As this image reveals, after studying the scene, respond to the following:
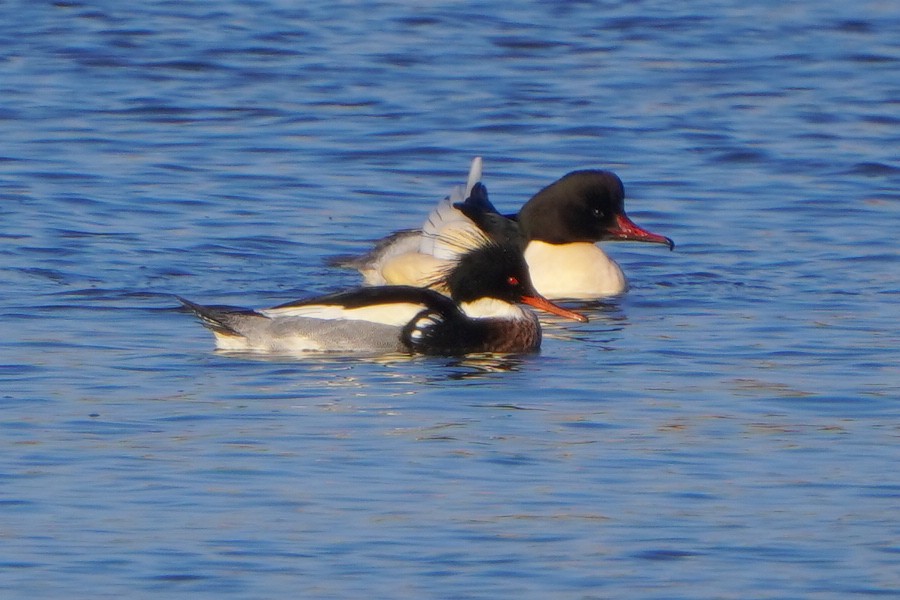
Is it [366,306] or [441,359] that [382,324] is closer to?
[366,306]

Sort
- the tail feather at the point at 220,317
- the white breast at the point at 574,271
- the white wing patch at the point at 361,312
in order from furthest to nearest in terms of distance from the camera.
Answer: the white breast at the point at 574,271 → the white wing patch at the point at 361,312 → the tail feather at the point at 220,317

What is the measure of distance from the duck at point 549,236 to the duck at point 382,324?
2.09 m

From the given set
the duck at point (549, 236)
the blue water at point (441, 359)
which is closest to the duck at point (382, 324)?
the blue water at point (441, 359)

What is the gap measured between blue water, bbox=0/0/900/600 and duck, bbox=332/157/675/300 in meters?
0.28

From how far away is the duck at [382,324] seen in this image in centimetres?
1087

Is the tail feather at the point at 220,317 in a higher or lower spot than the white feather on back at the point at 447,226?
lower

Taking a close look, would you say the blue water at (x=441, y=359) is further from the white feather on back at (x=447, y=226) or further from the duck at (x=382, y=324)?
the white feather on back at (x=447, y=226)

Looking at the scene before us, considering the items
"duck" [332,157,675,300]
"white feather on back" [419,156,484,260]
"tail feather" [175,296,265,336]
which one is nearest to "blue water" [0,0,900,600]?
"tail feather" [175,296,265,336]

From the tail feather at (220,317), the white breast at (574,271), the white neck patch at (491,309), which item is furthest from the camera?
the white breast at (574,271)

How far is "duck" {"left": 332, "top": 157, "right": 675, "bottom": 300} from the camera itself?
44.8 feet

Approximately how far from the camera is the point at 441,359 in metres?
11.0

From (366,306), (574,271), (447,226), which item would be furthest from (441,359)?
(574,271)

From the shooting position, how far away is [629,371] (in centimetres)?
1051

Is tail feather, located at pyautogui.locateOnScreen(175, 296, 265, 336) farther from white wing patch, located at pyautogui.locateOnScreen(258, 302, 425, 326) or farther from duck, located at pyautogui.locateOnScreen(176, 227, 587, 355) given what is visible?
white wing patch, located at pyautogui.locateOnScreen(258, 302, 425, 326)
